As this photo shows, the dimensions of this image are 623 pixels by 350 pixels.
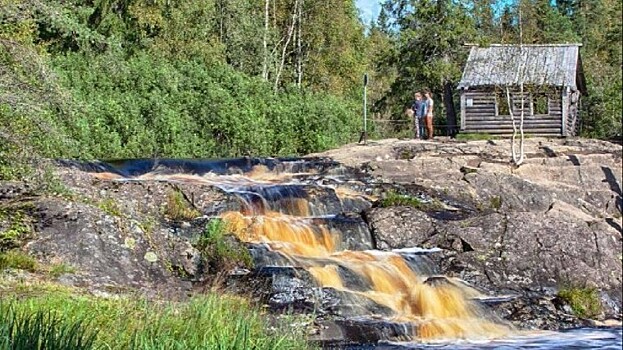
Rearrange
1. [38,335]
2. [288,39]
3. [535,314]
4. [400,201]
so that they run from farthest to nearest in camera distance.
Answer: [288,39] < [400,201] < [535,314] < [38,335]

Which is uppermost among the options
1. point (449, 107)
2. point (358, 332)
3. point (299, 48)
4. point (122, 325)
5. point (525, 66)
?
point (299, 48)

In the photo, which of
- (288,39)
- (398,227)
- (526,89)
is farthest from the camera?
(288,39)

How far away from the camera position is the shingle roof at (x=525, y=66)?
26.4 meters

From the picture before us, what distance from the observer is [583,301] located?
12922 mm

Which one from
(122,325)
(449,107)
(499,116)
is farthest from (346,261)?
(449,107)

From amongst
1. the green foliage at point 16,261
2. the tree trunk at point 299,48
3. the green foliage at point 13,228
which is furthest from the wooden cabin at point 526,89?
the green foliage at point 16,261

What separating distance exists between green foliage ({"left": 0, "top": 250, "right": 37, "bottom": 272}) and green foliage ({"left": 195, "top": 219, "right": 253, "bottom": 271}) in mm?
2623

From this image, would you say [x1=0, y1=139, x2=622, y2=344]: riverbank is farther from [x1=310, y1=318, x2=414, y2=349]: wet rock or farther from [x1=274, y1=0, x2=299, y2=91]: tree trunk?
[x1=274, y1=0, x2=299, y2=91]: tree trunk

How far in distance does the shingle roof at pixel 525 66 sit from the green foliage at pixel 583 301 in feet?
44.3

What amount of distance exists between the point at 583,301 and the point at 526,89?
14530 mm

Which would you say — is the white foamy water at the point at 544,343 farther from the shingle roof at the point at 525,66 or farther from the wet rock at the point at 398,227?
the shingle roof at the point at 525,66

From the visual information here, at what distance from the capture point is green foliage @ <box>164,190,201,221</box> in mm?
13615

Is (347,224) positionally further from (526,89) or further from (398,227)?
(526,89)

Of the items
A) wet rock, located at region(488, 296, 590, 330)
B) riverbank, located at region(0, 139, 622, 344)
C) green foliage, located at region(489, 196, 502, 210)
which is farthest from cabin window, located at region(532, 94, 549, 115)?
wet rock, located at region(488, 296, 590, 330)
